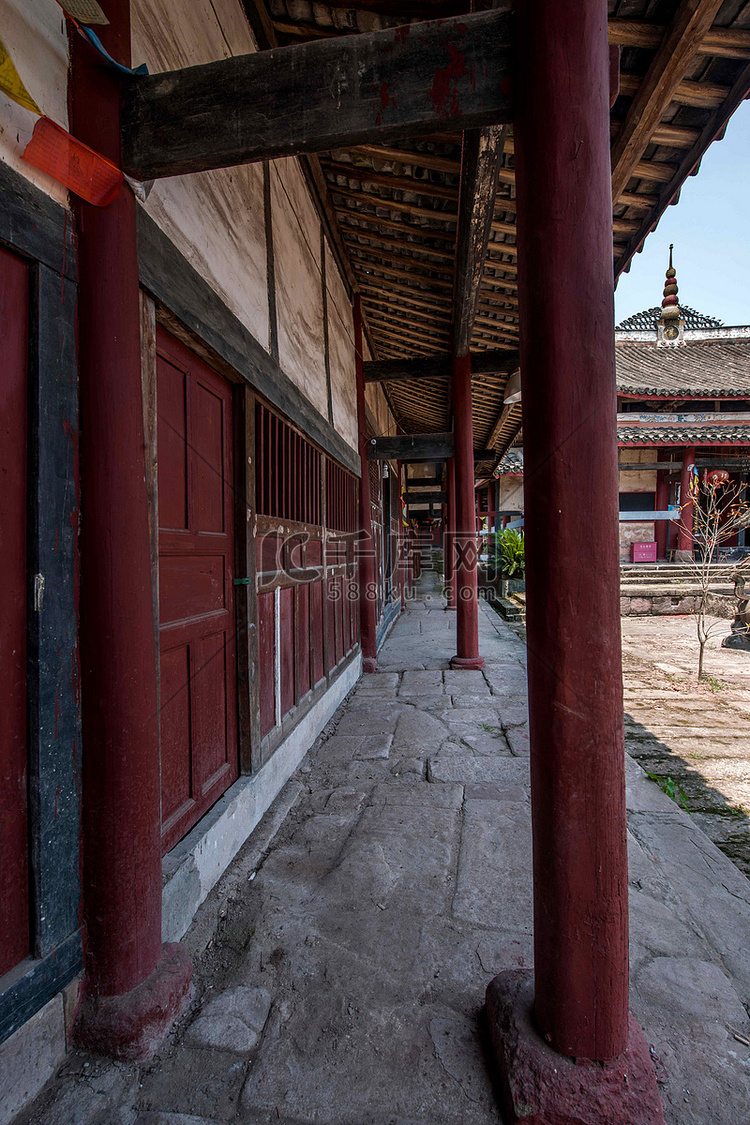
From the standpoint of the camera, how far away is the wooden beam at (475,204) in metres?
2.58

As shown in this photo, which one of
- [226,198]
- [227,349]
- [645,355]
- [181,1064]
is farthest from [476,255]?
[645,355]

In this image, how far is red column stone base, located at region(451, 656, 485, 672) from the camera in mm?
6254

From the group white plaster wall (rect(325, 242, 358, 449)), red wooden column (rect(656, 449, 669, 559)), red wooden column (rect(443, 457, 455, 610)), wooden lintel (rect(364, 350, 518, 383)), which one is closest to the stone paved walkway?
white plaster wall (rect(325, 242, 358, 449))

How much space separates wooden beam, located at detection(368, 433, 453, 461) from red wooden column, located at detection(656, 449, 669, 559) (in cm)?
1378

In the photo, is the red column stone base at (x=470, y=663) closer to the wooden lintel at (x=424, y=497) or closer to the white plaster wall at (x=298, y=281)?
the white plaster wall at (x=298, y=281)

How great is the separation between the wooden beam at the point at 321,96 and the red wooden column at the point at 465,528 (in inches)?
176

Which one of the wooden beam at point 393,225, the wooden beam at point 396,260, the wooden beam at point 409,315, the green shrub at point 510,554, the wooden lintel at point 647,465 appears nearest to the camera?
the wooden beam at point 393,225

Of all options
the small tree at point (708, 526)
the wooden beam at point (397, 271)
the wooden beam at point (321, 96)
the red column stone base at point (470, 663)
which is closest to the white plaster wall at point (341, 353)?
the wooden beam at point (397, 271)

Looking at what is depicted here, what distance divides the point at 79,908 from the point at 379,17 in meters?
3.99

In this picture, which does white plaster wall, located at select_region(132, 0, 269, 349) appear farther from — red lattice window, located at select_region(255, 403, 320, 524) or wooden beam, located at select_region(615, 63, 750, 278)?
wooden beam, located at select_region(615, 63, 750, 278)

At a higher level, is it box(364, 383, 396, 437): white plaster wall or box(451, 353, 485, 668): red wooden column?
box(364, 383, 396, 437): white plaster wall

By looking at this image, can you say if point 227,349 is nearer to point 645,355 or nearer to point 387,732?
point 387,732

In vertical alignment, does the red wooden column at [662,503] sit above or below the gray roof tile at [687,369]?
below

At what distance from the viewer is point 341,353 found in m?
5.48
